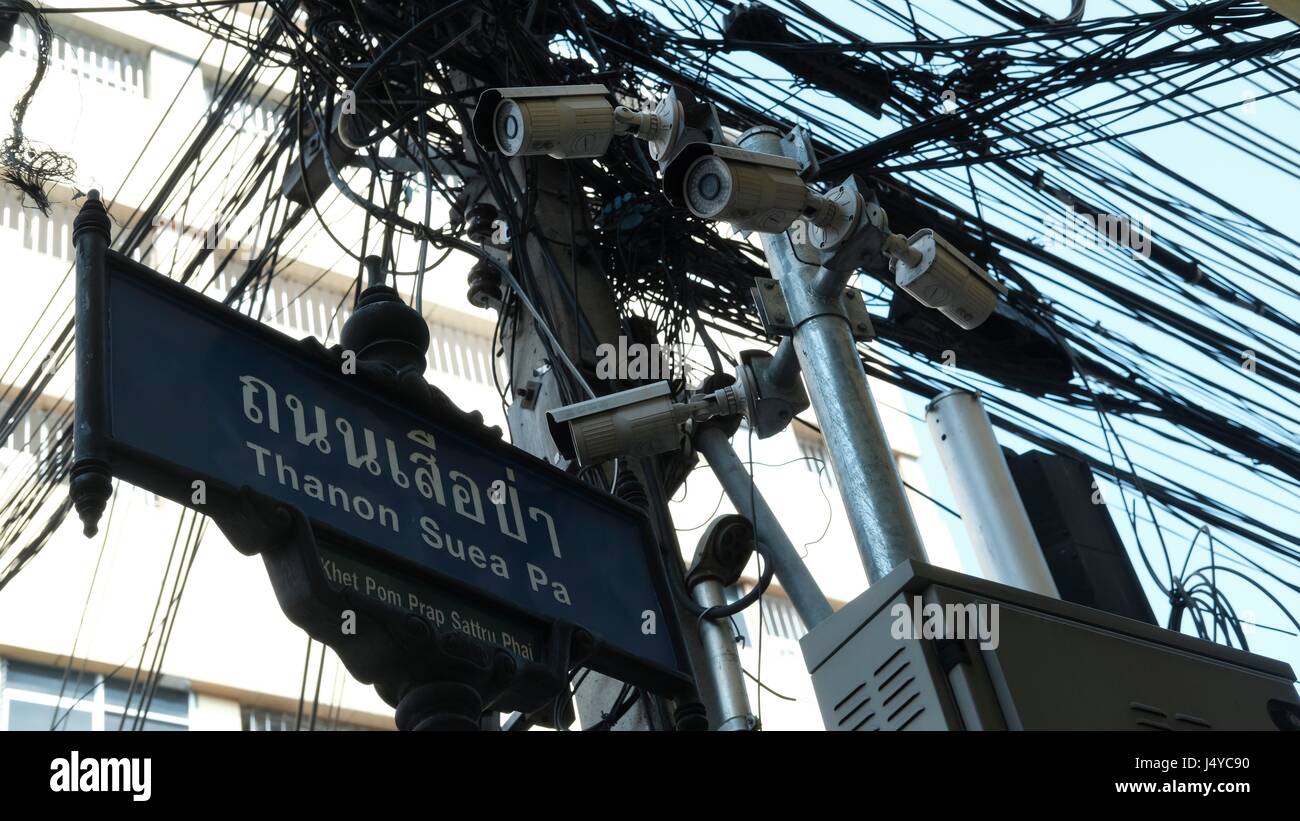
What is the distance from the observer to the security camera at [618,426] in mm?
3443

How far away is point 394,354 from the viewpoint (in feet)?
8.01

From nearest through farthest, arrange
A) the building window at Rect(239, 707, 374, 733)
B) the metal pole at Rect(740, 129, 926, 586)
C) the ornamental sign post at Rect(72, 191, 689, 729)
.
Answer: the ornamental sign post at Rect(72, 191, 689, 729)
the metal pole at Rect(740, 129, 926, 586)
the building window at Rect(239, 707, 374, 733)

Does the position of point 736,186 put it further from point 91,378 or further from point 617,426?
point 91,378

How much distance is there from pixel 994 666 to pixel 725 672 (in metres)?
1.50

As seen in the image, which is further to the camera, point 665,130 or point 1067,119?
point 1067,119

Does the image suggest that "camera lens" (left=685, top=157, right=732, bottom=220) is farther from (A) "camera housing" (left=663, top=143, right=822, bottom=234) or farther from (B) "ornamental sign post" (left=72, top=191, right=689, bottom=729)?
(B) "ornamental sign post" (left=72, top=191, right=689, bottom=729)

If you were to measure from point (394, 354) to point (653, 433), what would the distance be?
1.13 meters

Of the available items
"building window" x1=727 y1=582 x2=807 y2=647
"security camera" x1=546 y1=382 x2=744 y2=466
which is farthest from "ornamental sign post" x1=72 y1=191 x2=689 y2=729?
"building window" x1=727 y1=582 x2=807 y2=647

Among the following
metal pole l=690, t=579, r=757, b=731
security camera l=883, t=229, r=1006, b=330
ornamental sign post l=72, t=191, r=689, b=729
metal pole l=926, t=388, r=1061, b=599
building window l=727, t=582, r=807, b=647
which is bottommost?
ornamental sign post l=72, t=191, r=689, b=729

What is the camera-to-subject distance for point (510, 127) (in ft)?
11.8

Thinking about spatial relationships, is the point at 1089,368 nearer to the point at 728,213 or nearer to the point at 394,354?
the point at 728,213

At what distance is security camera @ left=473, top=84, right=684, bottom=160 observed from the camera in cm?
356

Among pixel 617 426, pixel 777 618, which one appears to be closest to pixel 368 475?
pixel 617 426
